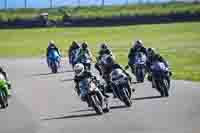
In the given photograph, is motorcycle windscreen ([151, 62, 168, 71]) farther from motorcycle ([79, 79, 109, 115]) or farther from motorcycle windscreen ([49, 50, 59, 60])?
motorcycle windscreen ([49, 50, 59, 60])

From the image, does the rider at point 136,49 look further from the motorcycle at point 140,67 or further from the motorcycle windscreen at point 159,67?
the motorcycle windscreen at point 159,67

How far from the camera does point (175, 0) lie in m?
86.1

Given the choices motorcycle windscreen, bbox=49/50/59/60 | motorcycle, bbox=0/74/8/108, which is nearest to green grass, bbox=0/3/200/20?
motorcycle windscreen, bbox=49/50/59/60

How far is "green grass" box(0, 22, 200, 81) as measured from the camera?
2045 inches

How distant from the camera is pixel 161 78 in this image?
22.0 metres

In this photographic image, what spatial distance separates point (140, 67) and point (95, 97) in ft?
30.5

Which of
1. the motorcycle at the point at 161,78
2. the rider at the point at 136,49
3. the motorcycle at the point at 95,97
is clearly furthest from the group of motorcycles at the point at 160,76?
the rider at the point at 136,49

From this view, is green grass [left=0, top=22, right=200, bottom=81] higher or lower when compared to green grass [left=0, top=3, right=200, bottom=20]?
lower

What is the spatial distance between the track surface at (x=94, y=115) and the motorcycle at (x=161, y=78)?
0.28 m

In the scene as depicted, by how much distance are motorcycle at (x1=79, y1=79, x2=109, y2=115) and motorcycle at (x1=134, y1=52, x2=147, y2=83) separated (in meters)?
8.59

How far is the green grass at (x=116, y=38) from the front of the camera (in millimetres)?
51941

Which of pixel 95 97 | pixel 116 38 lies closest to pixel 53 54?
pixel 95 97

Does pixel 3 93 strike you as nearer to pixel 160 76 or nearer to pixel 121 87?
pixel 121 87

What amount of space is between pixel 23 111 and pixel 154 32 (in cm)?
4796
